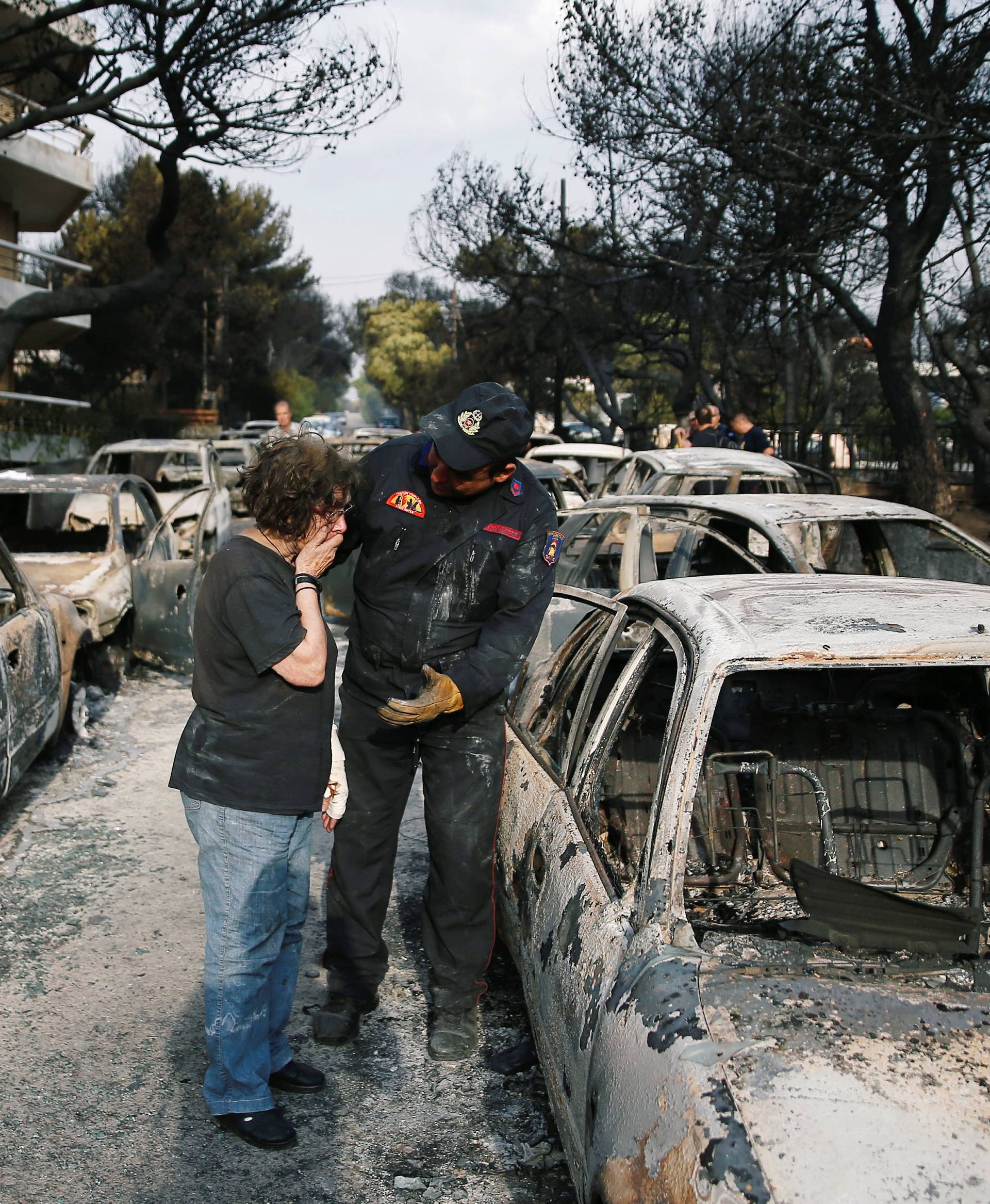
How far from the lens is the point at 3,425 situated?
22.6 metres

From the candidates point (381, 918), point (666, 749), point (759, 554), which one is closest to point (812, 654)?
point (666, 749)

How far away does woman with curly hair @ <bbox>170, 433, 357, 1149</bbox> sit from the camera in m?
2.70

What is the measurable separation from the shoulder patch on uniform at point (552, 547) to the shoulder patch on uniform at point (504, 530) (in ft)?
0.29

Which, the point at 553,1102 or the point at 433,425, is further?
the point at 433,425

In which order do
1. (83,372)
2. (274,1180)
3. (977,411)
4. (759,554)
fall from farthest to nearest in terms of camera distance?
(83,372) → (977,411) → (759,554) → (274,1180)

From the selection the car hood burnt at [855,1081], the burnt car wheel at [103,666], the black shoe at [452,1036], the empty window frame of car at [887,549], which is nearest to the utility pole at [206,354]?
the burnt car wheel at [103,666]

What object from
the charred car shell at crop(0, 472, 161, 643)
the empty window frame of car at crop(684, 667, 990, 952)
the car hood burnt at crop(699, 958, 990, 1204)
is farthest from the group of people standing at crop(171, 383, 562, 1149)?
the charred car shell at crop(0, 472, 161, 643)

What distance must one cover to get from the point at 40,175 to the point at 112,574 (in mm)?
18967

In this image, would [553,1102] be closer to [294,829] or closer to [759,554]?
[294,829]

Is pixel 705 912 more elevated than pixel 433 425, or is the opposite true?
pixel 433 425

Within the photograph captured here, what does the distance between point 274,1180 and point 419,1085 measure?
55cm

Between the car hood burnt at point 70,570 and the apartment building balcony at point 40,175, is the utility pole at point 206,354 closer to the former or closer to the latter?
the apartment building balcony at point 40,175

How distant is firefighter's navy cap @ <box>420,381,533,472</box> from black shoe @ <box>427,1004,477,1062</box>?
Answer: 63.1 inches

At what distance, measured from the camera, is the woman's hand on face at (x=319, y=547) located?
280 cm
